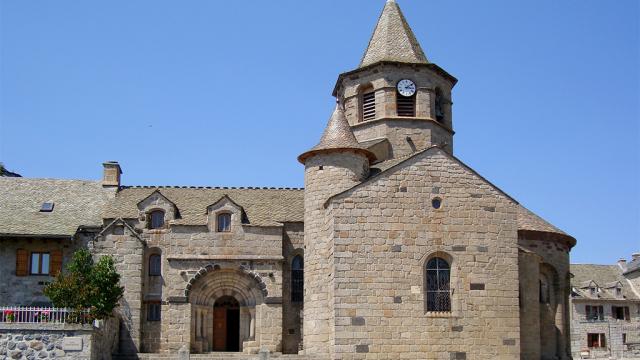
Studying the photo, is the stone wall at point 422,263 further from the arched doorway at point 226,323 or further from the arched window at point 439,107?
the arched doorway at point 226,323

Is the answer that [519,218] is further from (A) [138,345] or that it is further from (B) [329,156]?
(A) [138,345]

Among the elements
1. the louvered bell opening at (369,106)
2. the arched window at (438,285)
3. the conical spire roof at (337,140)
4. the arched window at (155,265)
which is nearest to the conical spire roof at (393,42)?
the louvered bell opening at (369,106)

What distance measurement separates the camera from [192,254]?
33.8 meters

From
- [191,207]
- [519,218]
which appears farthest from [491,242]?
[191,207]

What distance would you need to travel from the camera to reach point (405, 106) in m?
35.7

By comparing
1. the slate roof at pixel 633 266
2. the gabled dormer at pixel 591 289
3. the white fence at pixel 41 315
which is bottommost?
the white fence at pixel 41 315

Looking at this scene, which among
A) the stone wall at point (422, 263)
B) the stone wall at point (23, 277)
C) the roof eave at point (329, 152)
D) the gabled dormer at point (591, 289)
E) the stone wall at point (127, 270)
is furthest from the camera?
the gabled dormer at point (591, 289)

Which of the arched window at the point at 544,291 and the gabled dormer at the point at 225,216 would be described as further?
the gabled dormer at the point at 225,216

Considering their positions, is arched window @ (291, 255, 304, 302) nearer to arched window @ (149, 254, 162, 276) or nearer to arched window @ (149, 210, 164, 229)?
arched window @ (149, 254, 162, 276)

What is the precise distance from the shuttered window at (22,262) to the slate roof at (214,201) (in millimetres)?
3692

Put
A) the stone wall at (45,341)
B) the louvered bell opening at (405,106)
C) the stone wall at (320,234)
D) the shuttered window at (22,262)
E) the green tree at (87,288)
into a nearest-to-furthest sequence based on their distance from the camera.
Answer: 1. the stone wall at (45,341)
2. the green tree at (87,288)
3. the stone wall at (320,234)
4. the shuttered window at (22,262)
5. the louvered bell opening at (405,106)

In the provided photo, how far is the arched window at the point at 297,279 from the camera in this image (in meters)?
34.1

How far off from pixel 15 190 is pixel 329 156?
16.2 meters

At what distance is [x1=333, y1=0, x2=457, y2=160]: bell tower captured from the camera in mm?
35281
